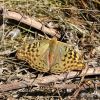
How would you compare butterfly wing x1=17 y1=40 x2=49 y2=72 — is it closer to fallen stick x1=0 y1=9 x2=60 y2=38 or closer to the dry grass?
the dry grass

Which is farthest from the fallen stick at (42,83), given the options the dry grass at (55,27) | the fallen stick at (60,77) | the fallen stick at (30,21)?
the fallen stick at (30,21)

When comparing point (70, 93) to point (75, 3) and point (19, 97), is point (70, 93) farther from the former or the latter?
point (75, 3)

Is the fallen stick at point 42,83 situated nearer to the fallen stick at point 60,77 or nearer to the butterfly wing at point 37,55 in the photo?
the fallen stick at point 60,77

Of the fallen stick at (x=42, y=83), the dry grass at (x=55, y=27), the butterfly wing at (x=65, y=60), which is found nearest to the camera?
the butterfly wing at (x=65, y=60)

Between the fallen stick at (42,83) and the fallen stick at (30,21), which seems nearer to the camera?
the fallen stick at (42,83)

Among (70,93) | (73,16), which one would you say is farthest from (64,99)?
(73,16)

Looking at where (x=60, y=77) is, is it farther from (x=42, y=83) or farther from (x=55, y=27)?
(x=55, y=27)

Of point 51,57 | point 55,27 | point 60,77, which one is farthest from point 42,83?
point 55,27
